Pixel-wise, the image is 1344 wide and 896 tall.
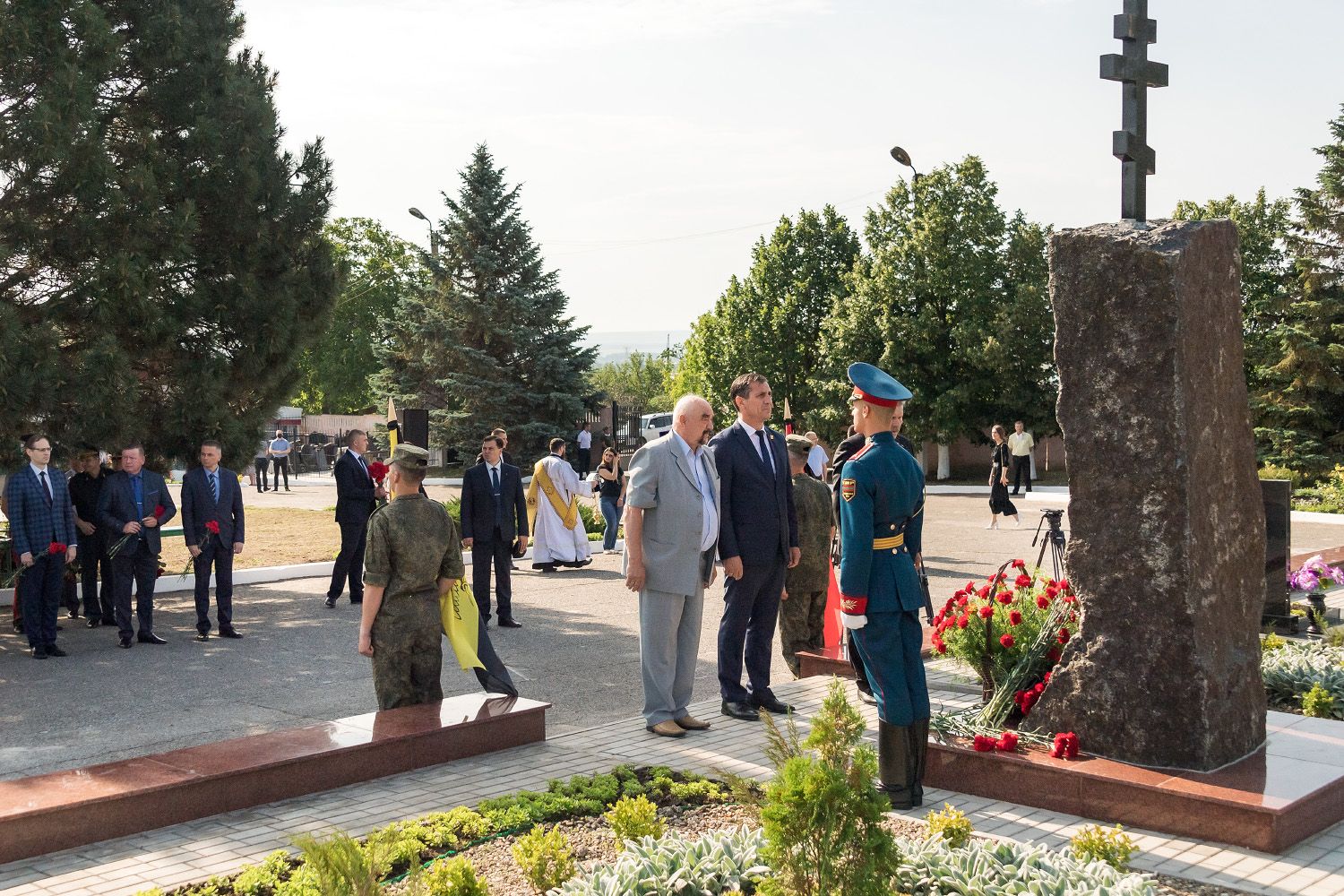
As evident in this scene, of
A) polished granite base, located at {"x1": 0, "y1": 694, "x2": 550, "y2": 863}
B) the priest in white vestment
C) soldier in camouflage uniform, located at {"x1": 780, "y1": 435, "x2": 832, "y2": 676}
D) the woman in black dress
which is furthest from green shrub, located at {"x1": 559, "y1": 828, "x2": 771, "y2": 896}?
the woman in black dress

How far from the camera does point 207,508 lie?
1155 centimetres

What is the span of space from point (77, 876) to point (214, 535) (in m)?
7.07

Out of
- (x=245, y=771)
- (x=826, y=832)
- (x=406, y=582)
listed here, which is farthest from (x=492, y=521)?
(x=826, y=832)

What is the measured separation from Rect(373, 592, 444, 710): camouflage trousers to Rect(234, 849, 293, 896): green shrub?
6.43 ft

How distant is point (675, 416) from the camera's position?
24.6ft

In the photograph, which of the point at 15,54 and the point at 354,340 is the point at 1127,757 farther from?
the point at 354,340

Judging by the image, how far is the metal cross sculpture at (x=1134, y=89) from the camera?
6.45 m

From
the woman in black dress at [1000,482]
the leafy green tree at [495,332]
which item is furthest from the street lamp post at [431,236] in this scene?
the woman in black dress at [1000,482]

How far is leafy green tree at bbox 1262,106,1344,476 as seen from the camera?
109 feet

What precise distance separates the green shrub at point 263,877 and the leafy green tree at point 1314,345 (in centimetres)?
3373

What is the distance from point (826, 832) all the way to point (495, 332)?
34.3 m

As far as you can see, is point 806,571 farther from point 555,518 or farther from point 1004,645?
point 555,518

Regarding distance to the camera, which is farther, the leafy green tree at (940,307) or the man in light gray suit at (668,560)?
the leafy green tree at (940,307)

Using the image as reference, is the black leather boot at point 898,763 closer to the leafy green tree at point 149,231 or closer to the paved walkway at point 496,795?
the paved walkway at point 496,795
